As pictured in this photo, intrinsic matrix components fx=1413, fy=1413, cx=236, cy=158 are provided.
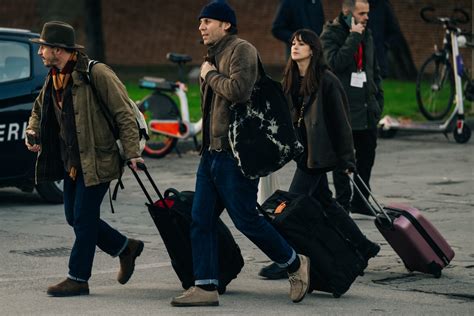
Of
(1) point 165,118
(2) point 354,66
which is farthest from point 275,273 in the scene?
(1) point 165,118

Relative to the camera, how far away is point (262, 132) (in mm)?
7887

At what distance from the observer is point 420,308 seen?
796 cm

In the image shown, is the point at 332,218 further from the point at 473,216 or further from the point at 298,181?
the point at 473,216

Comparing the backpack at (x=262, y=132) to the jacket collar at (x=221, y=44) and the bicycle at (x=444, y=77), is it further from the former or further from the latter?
the bicycle at (x=444, y=77)

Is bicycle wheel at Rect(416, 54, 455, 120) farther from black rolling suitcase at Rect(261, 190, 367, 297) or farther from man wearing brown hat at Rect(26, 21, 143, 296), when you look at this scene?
man wearing brown hat at Rect(26, 21, 143, 296)

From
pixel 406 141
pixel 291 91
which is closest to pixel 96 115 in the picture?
pixel 291 91

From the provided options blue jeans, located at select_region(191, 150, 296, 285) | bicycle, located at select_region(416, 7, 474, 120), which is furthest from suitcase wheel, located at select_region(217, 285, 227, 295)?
bicycle, located at select_region(416, 7, 474, 120)

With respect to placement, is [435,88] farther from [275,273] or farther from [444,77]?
[275,273]

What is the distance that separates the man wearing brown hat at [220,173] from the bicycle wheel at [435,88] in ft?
35.1

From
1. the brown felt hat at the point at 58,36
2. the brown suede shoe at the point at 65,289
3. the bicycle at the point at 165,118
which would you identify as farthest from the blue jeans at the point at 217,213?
the bicycle at the point at 165,118

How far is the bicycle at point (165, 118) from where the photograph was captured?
54.2 ft

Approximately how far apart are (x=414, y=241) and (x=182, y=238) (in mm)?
1647

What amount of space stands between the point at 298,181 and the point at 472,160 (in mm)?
7126

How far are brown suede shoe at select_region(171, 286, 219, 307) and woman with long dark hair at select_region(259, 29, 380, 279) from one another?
102 cm
